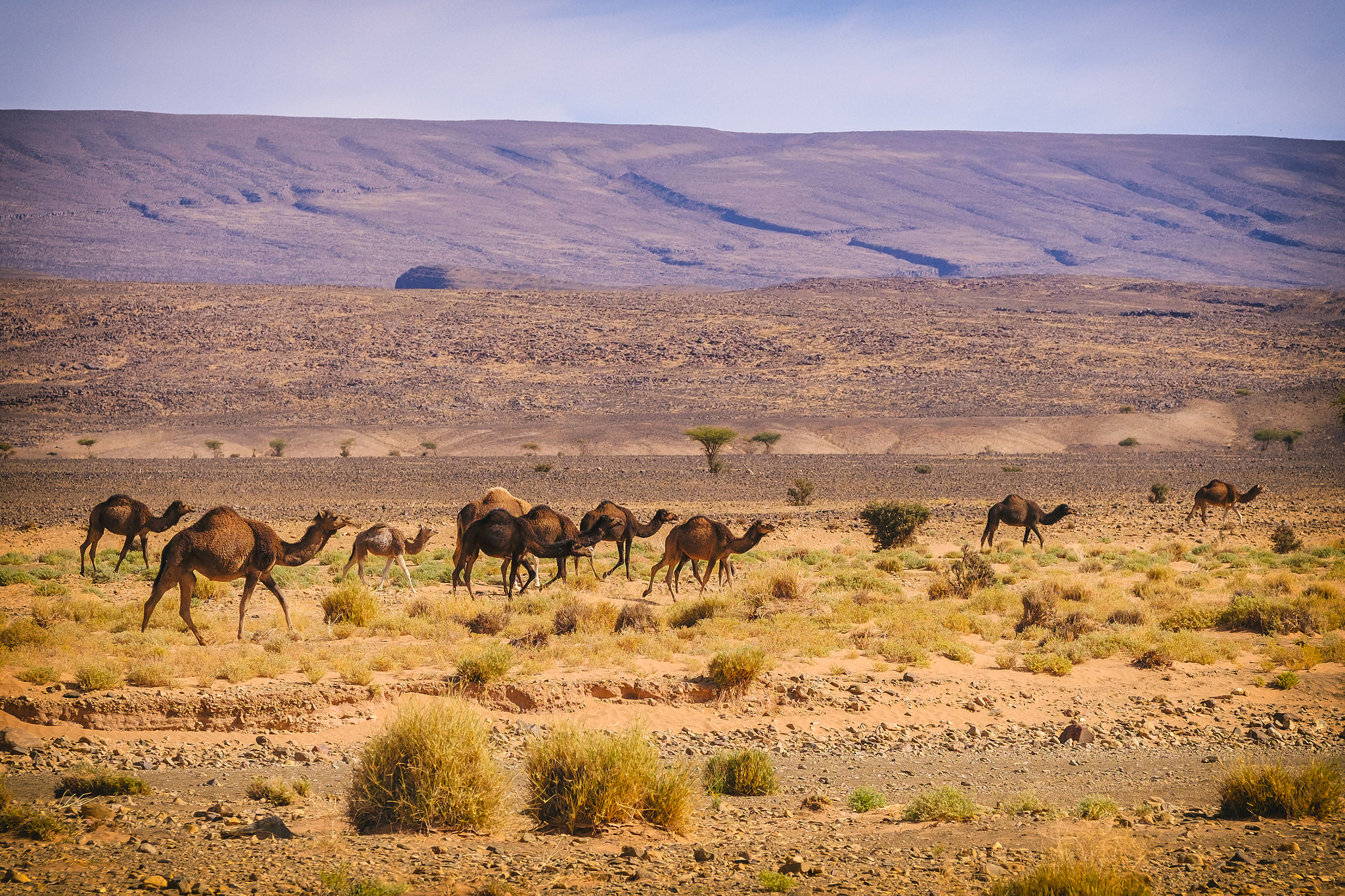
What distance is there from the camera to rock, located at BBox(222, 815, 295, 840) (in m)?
8.13

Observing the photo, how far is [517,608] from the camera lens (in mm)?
17266

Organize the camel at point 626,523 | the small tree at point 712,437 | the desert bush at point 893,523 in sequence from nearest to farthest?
the camel at point 626,523
the desert bush at point 893,523
the small tree at point 712,437

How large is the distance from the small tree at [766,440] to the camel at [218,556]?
166 feet

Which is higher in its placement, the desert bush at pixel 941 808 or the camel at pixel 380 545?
the camel at pixel 380 545

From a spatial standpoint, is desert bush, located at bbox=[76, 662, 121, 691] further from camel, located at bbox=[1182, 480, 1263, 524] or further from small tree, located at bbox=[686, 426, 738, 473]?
small tree, located at bbox=[686, 426, 738, 473]

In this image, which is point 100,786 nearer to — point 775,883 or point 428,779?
point 428,779

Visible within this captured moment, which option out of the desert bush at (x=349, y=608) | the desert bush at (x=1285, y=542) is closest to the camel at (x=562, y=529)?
the desert bush at (x=349, y=608)

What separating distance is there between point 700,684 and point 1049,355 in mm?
85613

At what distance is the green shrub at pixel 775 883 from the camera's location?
746 cm

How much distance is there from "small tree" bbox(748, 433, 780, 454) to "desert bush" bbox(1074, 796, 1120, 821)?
53.9 metres

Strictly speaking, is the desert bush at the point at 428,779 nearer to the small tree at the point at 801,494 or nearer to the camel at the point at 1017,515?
the camel at the point at 1017,515

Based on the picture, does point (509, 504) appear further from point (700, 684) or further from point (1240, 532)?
point (1240, 532)

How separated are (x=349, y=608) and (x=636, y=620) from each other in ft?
13.9

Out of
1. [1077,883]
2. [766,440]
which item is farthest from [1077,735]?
[766,440]
